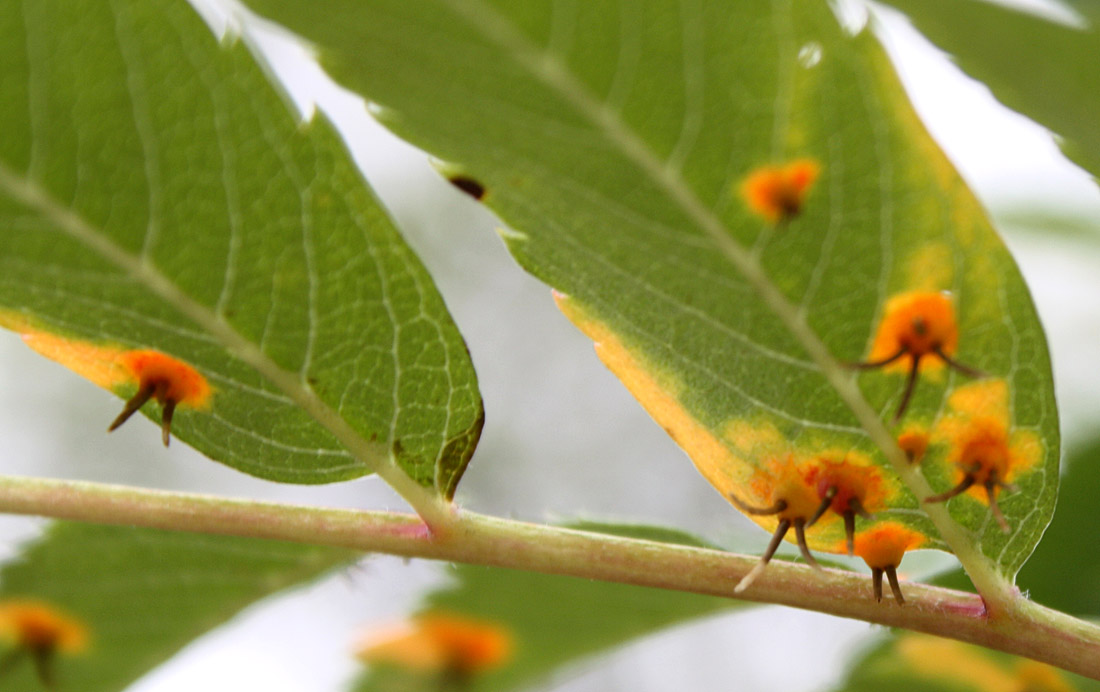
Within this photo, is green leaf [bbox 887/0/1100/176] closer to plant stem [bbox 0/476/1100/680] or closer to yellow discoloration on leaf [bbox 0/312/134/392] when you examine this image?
plant stem [bbox 0/476/1100/680]

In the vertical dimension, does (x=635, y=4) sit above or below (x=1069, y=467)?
above

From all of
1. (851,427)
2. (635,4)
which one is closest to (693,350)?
(851,427)

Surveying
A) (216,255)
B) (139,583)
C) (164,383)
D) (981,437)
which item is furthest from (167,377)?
(981,437)

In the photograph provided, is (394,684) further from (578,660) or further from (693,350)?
(693,350)

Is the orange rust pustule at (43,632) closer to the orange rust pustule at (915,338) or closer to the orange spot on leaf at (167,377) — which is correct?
the orange spot on leaf at (167,377)

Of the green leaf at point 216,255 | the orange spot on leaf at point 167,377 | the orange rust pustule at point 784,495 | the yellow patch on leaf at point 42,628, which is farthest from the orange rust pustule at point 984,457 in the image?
the yellow patch on leaf at point 42,628
